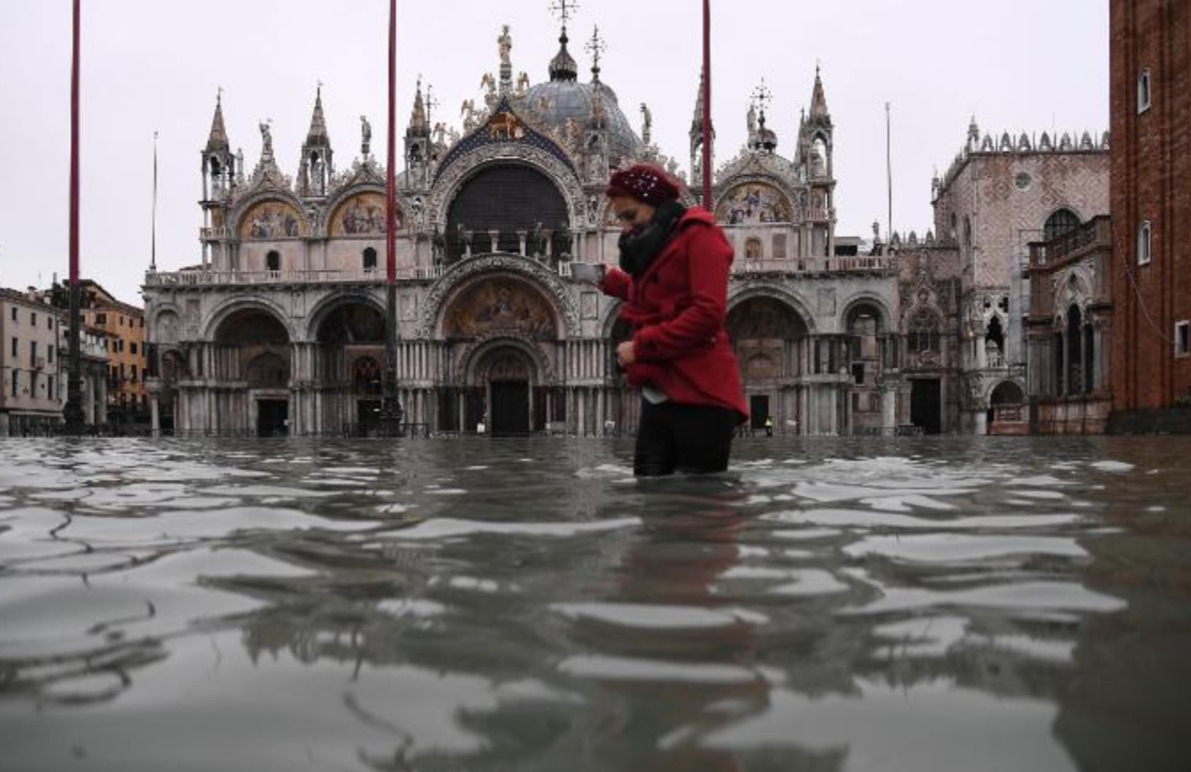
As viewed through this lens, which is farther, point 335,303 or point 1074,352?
point 335,303

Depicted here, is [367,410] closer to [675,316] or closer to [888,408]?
[888,408]

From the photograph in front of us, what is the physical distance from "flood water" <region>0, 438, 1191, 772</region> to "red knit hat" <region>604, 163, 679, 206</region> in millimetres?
2257

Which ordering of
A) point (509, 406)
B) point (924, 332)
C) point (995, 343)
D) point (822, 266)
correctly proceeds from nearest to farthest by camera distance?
1. point (822, 266)
2. point (509, 406)
3. point (995, 343)
4. point (924, 332)

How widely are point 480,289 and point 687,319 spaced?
34.3 m

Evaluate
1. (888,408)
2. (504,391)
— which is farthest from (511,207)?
(888,408)

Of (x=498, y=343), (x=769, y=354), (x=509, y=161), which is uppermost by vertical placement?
(x=509, y=161)

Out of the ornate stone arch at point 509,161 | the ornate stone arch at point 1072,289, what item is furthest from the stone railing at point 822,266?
the ornate stone arch at point 1072,289

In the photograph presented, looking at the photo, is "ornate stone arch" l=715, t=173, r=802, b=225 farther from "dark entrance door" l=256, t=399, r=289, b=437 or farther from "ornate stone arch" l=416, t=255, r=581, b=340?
"dark entrance door" l=256, t=399, r=289, b=437

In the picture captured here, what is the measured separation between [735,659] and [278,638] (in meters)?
0.93

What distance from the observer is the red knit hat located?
6.00m

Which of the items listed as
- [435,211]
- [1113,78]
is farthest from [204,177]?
[1113,78]

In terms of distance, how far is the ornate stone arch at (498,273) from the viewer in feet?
125

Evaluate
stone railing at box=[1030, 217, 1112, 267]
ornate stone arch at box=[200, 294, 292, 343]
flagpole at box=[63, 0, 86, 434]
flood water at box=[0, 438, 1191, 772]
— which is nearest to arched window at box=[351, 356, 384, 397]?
ornate stone arch at box=[200, 294, 292, 343]

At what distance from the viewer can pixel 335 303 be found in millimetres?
39938
